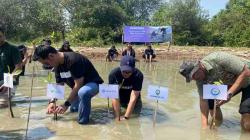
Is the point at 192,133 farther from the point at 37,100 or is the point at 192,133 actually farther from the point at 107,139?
the point at 37,100

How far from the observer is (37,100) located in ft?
33.7

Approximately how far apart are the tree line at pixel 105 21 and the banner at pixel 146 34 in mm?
6550

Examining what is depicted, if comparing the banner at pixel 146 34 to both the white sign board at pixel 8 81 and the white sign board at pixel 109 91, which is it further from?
the white sign board at pixel 8 81

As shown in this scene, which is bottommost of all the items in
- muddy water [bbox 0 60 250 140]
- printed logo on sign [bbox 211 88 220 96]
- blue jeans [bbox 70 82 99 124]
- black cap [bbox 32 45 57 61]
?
muddy water [bbox 0 60 250 140]

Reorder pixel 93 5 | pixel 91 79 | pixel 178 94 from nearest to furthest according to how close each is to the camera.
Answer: pixel 91 79 → pixel 178 94 → pixel 93 5

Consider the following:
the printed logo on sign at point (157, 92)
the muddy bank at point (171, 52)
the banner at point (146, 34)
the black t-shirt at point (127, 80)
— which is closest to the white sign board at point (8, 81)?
the black t-shirt at point (127, 80)

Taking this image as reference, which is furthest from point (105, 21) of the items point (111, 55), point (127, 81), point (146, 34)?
point (127, 81)

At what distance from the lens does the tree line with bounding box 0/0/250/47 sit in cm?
3853

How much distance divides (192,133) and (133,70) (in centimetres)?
160

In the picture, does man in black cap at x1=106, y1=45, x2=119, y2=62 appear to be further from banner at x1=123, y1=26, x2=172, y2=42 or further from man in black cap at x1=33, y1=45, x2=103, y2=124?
man in black cap at x1=33, y1=45, x2=103, y2=124

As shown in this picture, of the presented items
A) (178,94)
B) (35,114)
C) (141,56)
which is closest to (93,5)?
(141,56)

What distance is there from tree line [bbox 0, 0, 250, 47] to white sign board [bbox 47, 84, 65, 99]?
29.6 metres

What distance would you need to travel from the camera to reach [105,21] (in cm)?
3884

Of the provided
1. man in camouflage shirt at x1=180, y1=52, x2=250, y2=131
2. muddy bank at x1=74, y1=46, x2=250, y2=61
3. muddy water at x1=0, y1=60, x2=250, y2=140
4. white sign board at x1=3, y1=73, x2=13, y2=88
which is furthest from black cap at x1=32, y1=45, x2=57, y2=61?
muddy bank at x1=74, y1=46, x2=250, y2=61
